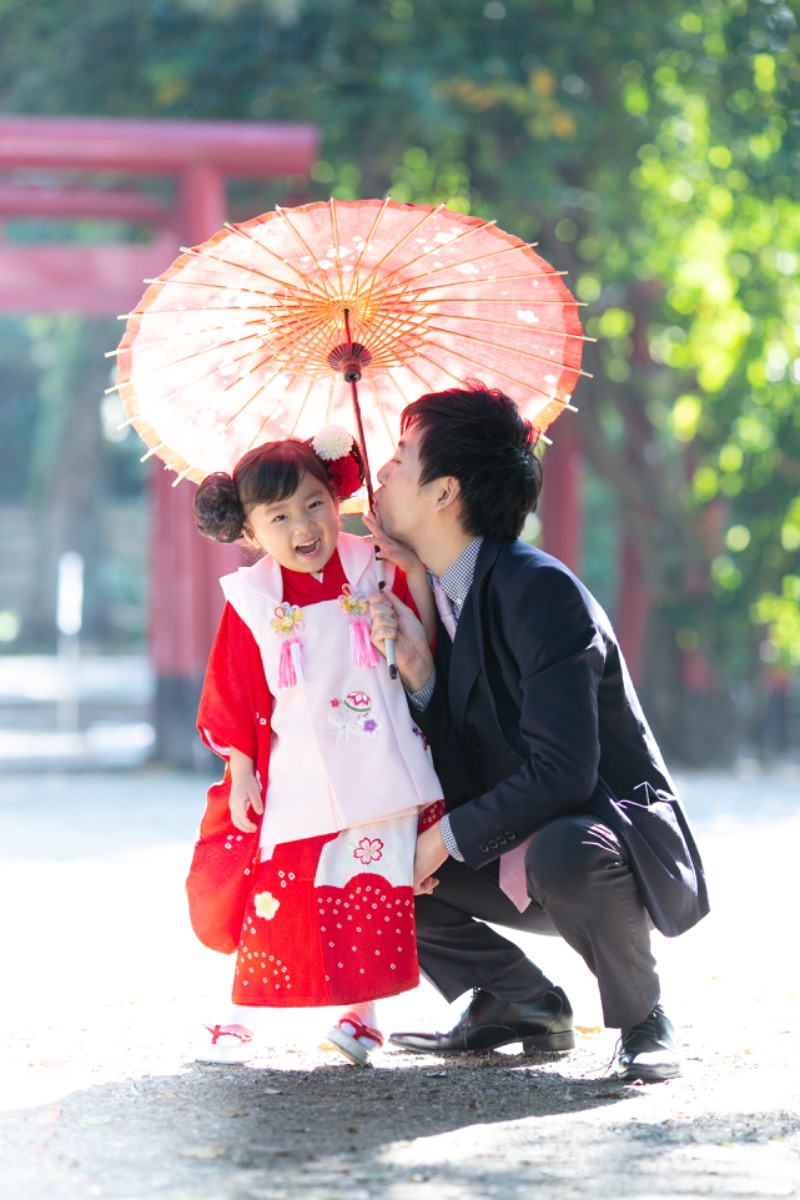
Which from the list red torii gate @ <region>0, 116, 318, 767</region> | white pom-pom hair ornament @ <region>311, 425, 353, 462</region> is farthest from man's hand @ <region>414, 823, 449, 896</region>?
red torii gate @ <region>0, 116, 318, 767</region>

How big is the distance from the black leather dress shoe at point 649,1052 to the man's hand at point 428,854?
42 cm

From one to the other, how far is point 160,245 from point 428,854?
6173mm

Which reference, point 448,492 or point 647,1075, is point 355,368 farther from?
point 647,1075

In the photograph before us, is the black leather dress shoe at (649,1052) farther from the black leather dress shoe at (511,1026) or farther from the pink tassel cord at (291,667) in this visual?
the pink tassel cord at (291,667)

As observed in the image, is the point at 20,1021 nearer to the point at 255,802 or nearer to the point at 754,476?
the point at 255,802

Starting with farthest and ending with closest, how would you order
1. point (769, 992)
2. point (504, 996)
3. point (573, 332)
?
point (769, 992), point (573, 332), point (504, 996)

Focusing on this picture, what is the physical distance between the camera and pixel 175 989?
3479mm

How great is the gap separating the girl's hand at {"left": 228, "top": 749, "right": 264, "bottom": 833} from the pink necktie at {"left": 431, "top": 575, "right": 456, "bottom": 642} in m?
0.42

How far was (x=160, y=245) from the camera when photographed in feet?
27.1

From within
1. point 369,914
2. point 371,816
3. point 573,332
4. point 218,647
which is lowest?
point 369,914

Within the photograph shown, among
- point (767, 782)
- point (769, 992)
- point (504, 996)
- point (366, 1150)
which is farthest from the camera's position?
point (767, 782)

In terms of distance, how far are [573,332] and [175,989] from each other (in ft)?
5.46

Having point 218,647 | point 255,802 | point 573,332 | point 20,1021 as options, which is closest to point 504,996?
point 255,802

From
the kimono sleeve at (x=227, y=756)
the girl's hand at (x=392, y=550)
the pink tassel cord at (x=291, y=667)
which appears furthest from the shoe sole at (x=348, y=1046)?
the girl's hand at (x=392, y=550)
